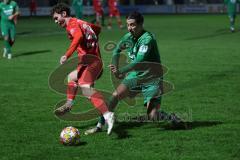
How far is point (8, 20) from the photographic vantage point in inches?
769

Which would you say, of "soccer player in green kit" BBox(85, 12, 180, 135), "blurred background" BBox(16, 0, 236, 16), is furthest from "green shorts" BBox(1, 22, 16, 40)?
"blurred background" BBox(16, 0, 236, 16)

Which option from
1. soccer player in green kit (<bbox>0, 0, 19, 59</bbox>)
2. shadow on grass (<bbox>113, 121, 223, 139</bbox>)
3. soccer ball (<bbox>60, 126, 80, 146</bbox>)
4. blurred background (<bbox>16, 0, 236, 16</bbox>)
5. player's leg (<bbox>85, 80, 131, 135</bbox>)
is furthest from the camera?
blurred background (<bbox>16, 0, 236, 16</bbox>)

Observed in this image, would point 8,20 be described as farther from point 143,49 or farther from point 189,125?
point 143,49

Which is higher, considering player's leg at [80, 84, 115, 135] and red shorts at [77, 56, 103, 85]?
red shorts at [77, 56, 103, 85]

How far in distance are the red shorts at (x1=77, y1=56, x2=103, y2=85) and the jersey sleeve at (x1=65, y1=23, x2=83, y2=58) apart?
0.57 m

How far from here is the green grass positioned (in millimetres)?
7250

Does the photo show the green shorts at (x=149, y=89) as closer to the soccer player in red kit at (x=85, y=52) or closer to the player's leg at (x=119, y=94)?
the player's leg at (x=119, y=94)

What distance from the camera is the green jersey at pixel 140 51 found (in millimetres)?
7918

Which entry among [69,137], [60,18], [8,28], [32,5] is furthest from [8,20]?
[32,5]

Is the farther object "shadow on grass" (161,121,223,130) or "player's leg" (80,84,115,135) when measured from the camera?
"shadow on grass" (161,121,223,130)

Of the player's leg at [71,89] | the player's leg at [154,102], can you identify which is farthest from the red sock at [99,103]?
the player's leg at [154,102]

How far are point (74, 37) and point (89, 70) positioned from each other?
0.71 m

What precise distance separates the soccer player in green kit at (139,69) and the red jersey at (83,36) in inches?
20.3

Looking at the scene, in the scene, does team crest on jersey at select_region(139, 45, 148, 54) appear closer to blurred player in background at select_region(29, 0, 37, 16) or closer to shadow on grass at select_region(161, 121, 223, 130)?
shadow on grass at select_region(161, 121, 223, 130)
